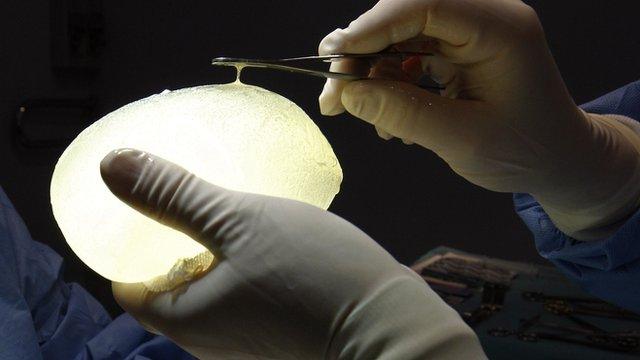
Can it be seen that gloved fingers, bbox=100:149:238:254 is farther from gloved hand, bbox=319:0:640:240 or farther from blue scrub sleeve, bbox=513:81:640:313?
blue scrub sleeve, bbox=513:81:640:313

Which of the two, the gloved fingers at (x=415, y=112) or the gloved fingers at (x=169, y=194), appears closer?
the gloved fingers at (x=169, y=194)

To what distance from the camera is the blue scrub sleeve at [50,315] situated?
57.9 inches

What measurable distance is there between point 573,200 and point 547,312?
2.07 ft

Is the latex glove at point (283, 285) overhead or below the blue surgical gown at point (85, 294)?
overhead

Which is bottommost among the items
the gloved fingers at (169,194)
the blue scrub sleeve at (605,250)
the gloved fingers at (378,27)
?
the blue scrub sleeve at (605,250)

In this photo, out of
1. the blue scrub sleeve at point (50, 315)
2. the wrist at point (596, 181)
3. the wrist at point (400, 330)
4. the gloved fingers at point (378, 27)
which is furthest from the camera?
the blue scrub sleeve at point (50, 315)

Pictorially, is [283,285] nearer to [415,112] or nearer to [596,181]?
[415,112]

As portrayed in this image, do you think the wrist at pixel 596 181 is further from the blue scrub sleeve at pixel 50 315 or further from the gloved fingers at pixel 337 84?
the blue scrub sleeve at pixel 50 315

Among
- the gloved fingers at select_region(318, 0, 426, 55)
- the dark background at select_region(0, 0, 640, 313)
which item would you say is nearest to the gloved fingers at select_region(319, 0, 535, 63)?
the gloved fingers at select_region(318, 0, 426, 55)

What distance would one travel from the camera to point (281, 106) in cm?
81

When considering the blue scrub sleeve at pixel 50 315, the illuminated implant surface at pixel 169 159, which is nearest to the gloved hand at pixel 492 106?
the illuminated implant surface at pixel 169 159

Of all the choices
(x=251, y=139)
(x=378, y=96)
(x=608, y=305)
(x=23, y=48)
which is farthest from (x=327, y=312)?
(x=23, y=48)

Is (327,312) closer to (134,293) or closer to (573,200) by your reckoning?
(134,293)

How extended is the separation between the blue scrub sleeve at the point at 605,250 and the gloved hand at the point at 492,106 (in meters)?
0.05
